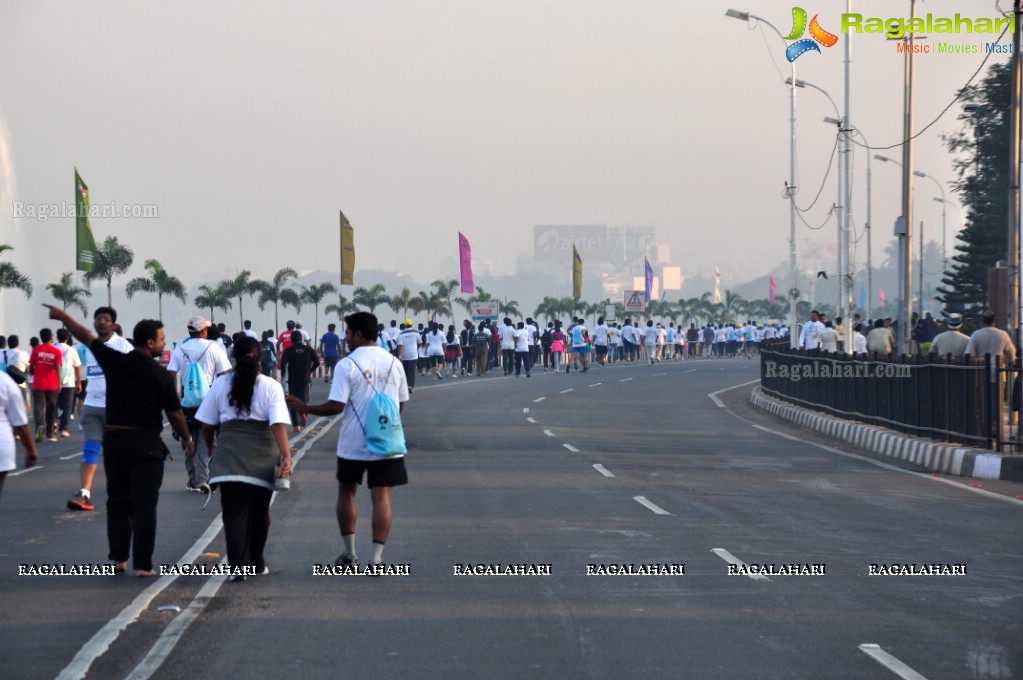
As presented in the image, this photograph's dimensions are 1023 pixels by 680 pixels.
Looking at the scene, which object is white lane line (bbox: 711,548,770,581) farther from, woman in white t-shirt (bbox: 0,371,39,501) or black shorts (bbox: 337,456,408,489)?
woman in white t-shirt (bbox: 0,371,39,501)

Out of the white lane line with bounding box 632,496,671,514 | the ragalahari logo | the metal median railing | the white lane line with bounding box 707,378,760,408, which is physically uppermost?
the ragalahari logo

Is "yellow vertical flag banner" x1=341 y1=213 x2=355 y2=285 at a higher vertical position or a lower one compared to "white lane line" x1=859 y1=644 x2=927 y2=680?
higher

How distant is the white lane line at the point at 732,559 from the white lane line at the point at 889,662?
221cm

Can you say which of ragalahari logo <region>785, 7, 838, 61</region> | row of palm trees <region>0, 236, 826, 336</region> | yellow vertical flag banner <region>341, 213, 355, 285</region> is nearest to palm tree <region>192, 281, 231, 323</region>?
row of palm trees <region>0, 236, 826, 336</region>

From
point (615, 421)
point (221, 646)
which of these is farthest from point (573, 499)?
point (615, 421)

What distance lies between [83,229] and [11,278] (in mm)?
21553

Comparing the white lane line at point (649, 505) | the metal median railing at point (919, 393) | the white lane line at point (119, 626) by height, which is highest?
the metal median railing at point (919, 393)

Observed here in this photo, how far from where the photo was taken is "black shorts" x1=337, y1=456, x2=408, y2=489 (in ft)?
31.6

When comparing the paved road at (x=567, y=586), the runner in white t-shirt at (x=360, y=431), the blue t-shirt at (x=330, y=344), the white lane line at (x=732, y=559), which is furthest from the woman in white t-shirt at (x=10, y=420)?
the blue t-shirt at (x=330, y=344)

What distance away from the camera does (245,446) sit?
9.39 m

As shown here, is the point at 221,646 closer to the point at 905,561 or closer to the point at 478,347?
the point at 905,561

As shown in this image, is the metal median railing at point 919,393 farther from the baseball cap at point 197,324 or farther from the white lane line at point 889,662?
the white lane line at point 889,662

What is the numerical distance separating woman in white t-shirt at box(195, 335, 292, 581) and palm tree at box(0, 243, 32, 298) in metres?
52.3

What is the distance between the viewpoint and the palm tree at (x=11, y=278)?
57875mm
